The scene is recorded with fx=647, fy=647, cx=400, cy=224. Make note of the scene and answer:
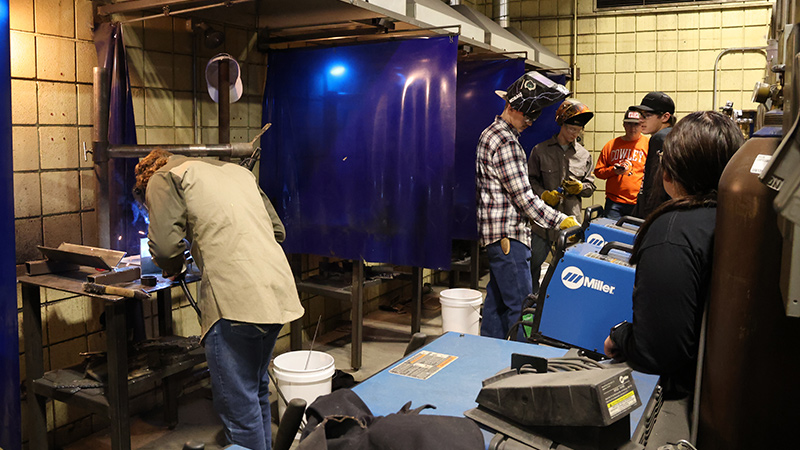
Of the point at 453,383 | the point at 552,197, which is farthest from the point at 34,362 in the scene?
the point at 552,197

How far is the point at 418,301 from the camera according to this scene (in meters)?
4.54

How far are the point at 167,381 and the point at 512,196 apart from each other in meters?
1.97

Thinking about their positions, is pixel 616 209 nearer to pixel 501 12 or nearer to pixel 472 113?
pixel 472 113

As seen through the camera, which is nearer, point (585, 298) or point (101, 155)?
point (585, 298)

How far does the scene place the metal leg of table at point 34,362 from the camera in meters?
2.65

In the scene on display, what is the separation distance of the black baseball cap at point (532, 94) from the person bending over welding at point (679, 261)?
1670mm

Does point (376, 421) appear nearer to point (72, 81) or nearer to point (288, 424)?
point (288, 424)

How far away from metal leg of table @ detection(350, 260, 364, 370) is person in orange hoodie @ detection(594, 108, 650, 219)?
221 cm

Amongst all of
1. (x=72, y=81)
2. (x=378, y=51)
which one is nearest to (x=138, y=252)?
(x=72, y=81)

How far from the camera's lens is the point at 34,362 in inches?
106

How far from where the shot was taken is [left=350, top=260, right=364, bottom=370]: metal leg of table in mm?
3933

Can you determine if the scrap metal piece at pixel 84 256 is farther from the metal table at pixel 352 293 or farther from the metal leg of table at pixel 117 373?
the metal table at pixel 352 293

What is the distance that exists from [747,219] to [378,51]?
2760 mm

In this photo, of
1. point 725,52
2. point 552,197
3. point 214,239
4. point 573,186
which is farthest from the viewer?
point 725,52
